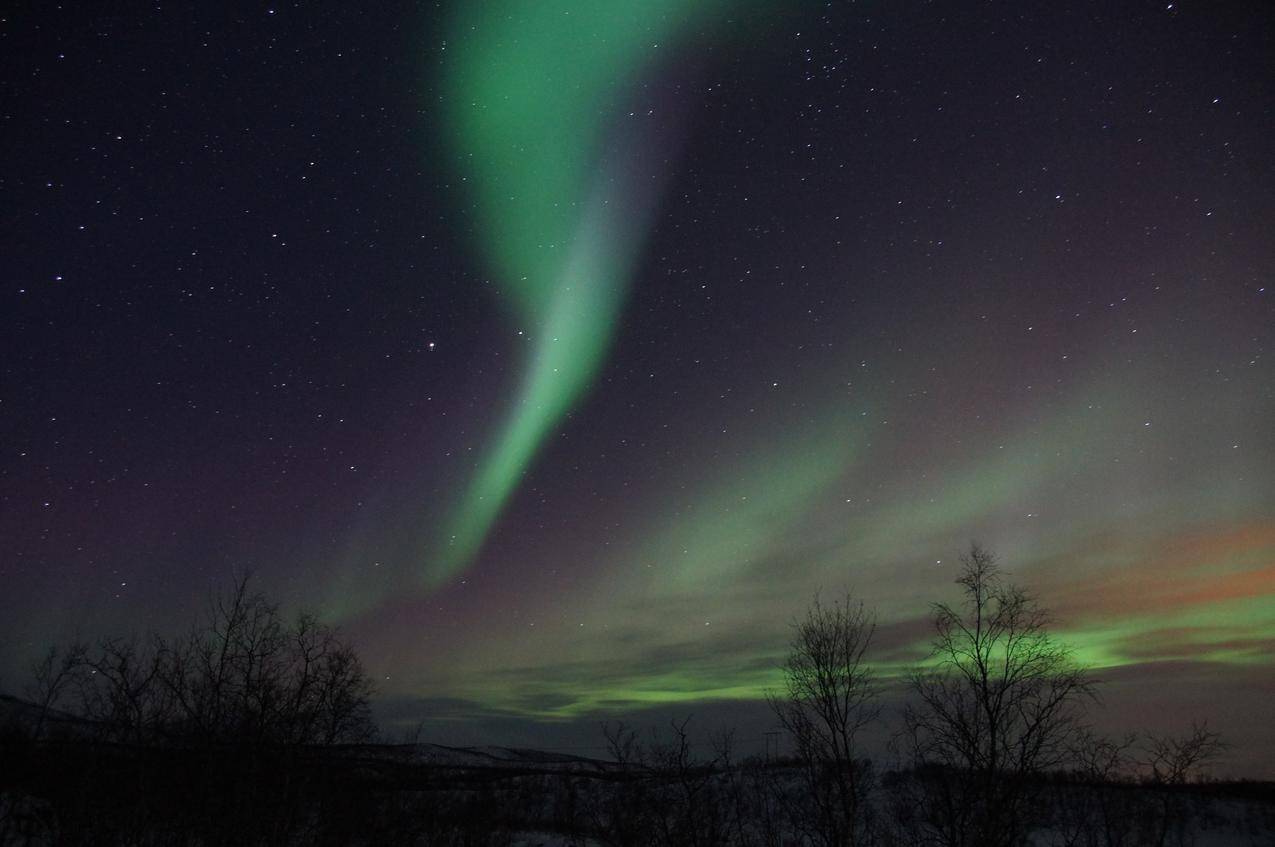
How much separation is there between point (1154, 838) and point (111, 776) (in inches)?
3070

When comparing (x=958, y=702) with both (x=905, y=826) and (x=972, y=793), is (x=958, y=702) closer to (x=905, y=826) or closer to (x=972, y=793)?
(x=972, y=793)

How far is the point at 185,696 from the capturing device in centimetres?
3100

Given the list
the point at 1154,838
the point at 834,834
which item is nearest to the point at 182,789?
the point at 834,834

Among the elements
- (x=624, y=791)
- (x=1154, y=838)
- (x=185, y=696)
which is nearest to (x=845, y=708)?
(x=185, y=696)

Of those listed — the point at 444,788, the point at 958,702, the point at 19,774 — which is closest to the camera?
the point at 958,702

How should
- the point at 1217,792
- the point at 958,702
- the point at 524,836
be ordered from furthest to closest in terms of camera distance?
the point at 1217,792, the point at 524,836, the point at 958,702

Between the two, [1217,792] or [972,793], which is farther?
[1217,792]

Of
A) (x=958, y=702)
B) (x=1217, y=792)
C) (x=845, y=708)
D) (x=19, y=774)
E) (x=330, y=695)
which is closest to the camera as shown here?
(x=958, y=702)

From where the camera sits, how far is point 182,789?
109ft

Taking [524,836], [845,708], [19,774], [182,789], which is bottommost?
[524,836]

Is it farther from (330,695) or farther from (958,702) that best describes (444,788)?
(958,702)

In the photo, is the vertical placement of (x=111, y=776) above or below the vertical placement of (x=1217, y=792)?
above

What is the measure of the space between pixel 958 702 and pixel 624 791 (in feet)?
241

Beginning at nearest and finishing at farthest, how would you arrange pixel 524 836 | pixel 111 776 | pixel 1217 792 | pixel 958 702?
1. pixel 958 702
2. pixel 111 776
3. pixel 524 836
4. pixel 1217 792
